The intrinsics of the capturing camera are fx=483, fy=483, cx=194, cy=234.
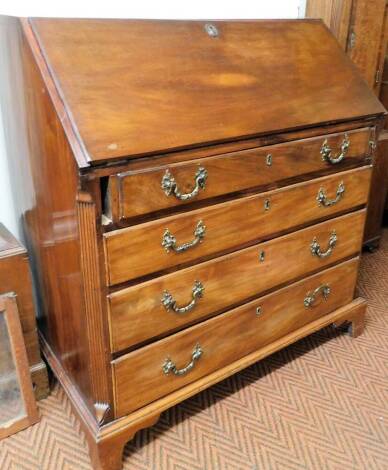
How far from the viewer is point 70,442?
1.42m

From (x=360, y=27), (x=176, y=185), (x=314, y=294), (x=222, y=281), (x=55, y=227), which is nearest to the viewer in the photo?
(x=176, y=185)

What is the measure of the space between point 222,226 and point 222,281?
0.17 meters

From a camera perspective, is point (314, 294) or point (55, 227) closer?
point (55, 227)

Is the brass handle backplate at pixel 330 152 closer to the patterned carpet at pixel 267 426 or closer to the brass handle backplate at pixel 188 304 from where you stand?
the brass handle backplate at pixel 188 304

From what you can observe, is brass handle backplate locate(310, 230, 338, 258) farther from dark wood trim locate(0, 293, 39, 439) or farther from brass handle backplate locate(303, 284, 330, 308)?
dark wood trim locate(0, 293, 39, 439)

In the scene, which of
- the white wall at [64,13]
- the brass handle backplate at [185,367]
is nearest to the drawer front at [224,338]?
the brass handle backplate at [185,367]

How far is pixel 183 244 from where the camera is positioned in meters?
1.23

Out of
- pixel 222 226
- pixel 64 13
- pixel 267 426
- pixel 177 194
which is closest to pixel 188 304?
pixel 222 226

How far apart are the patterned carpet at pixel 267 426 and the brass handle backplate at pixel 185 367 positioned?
0.23m

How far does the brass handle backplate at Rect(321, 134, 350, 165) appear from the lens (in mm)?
1442

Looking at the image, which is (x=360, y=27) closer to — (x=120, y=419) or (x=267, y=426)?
(x=267, y=426)

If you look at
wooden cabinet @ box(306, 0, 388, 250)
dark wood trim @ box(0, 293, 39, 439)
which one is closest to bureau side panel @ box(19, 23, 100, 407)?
dark wood trim @ box(0, 293, 39, 439)

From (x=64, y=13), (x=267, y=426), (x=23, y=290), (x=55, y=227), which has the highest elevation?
(x=64, y=13)

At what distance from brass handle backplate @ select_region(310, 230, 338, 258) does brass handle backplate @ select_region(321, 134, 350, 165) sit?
257 mm
